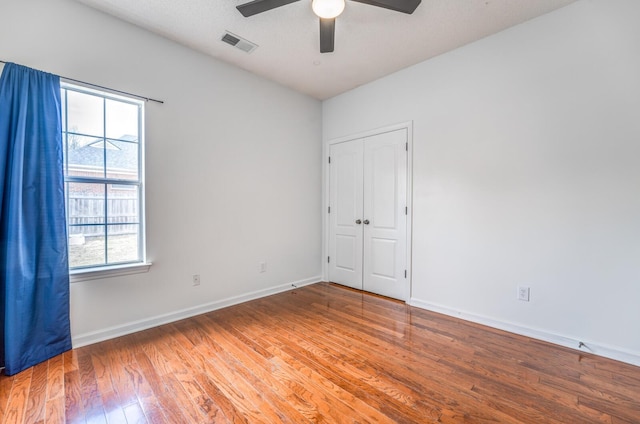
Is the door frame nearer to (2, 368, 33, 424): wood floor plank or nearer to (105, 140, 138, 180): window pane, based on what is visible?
(105, 140, 138, 180): window pane

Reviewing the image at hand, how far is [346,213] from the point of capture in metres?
4.22

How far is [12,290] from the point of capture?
200 centimetres

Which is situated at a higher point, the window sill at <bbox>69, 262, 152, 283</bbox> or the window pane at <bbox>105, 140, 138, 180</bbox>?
the window pane at <bbox>105, 140, 138, 180</bbox>

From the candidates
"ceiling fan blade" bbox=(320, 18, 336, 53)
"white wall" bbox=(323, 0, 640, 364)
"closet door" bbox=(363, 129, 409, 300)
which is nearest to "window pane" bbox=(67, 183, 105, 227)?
"ceiling fan blade" bbox=(320, 18, 336, 53)

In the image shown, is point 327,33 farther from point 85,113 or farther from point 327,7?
point 85,113

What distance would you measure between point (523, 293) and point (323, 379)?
2.04 meters

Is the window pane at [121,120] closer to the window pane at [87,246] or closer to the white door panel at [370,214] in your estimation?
the window pane at [87,246]

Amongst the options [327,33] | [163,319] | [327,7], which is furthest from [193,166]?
[327,7]

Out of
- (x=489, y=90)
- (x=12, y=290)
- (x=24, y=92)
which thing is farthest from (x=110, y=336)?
(x=489, y=90)

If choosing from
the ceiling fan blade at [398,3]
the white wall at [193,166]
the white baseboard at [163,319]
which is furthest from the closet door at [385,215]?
the ceiling fan blade at [398,3]

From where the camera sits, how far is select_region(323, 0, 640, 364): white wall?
223 cm

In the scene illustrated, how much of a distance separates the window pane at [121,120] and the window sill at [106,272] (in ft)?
3.94

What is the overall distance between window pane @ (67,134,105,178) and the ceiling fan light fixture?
85.7 inches

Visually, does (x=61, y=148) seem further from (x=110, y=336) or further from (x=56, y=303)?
(x=110, y=336)
